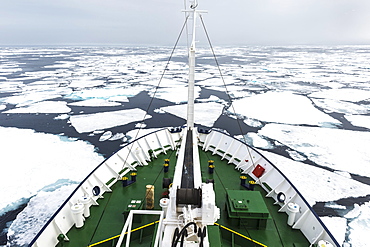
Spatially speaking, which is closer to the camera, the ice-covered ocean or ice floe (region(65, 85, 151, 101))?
the ice-covered ocean

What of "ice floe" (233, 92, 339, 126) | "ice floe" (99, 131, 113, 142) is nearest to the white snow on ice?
"ice floe" (233, 92, 339, 126)

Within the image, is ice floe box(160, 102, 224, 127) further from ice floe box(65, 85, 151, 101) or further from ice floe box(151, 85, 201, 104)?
ice floe box(65, 85, 151, 101)

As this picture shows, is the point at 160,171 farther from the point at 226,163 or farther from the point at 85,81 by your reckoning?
the point at 85,81

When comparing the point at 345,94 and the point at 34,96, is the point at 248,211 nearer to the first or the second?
the point at 34,96

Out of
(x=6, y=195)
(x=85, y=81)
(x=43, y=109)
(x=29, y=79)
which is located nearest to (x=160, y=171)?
(x=6, y=195)

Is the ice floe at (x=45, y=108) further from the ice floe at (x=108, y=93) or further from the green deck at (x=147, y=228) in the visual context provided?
the green deck at (x=147, y=228)

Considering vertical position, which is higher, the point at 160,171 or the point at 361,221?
the point at 160,171
